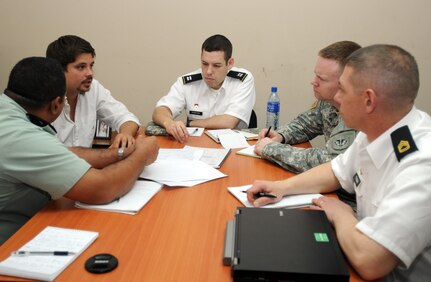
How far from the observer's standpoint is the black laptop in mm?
919

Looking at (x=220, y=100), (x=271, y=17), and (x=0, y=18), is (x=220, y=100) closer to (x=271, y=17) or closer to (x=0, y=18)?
(x=271, y=17)

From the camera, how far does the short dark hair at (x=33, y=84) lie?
137 centimetres

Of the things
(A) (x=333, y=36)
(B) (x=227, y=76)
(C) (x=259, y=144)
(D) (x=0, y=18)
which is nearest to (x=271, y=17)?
(A) (x=333, y=36)

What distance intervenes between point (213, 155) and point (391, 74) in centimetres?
103

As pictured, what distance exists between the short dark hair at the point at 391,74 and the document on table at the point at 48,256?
3.16ft

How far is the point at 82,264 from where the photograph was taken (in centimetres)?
101

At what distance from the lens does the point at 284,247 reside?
3.33 ft

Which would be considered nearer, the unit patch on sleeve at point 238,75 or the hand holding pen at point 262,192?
the hand holding pen at point 262,192

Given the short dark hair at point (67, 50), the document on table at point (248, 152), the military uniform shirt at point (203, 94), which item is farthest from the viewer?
the military uniform shirt at point (203, 94)

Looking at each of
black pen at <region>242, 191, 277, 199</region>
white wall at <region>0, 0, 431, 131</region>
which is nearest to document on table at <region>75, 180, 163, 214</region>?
black pen at <region>242, 191, 277, 199</region>

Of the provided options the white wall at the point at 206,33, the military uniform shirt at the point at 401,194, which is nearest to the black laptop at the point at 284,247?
the military uniform shirt at the point at 401,194

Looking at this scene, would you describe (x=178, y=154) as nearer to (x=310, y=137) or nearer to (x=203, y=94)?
(x=310, y=137)

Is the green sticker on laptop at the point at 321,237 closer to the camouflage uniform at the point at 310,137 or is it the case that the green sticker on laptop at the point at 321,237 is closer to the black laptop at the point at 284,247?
the black laptop at the point at 284,247

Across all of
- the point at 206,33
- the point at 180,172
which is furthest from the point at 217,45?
the point at 180,172
